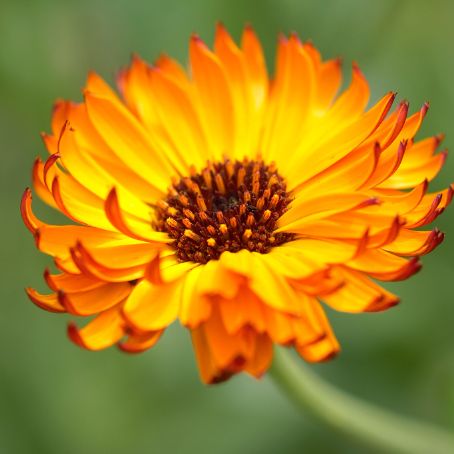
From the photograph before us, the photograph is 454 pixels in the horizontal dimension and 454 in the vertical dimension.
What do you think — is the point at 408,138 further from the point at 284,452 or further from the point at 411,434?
the point at 284,452

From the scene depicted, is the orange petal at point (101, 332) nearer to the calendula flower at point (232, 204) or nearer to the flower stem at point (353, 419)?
the calendula flower at point (232, 204)

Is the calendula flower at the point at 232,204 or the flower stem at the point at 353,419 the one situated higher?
the calendula flower at the point at 232,204

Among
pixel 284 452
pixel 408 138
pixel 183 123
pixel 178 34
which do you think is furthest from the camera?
pixel 178 34

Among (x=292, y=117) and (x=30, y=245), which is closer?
(x=292, y=117)

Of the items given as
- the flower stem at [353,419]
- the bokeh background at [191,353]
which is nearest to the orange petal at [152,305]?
A: the flower stem at [353,419]

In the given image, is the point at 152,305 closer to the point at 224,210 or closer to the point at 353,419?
the point at 224,210

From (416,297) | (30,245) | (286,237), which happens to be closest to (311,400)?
(286,237)
